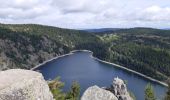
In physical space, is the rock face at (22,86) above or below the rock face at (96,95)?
above

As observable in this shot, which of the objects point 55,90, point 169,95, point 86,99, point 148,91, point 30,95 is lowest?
point 148,91

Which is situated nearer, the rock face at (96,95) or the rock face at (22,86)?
the rock face at (22,86)

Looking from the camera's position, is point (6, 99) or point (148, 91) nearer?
point (6, 99)

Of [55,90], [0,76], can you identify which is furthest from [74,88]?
[0,76]

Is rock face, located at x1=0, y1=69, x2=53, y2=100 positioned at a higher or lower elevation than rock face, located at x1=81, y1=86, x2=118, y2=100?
higher

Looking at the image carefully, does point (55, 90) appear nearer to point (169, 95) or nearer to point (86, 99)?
point (86, 99)

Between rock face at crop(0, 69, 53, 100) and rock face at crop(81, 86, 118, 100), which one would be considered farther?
rock face at crop(81, 86, 118, 100)

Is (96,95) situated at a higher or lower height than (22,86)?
lower

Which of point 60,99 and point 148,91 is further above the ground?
point 60,99
